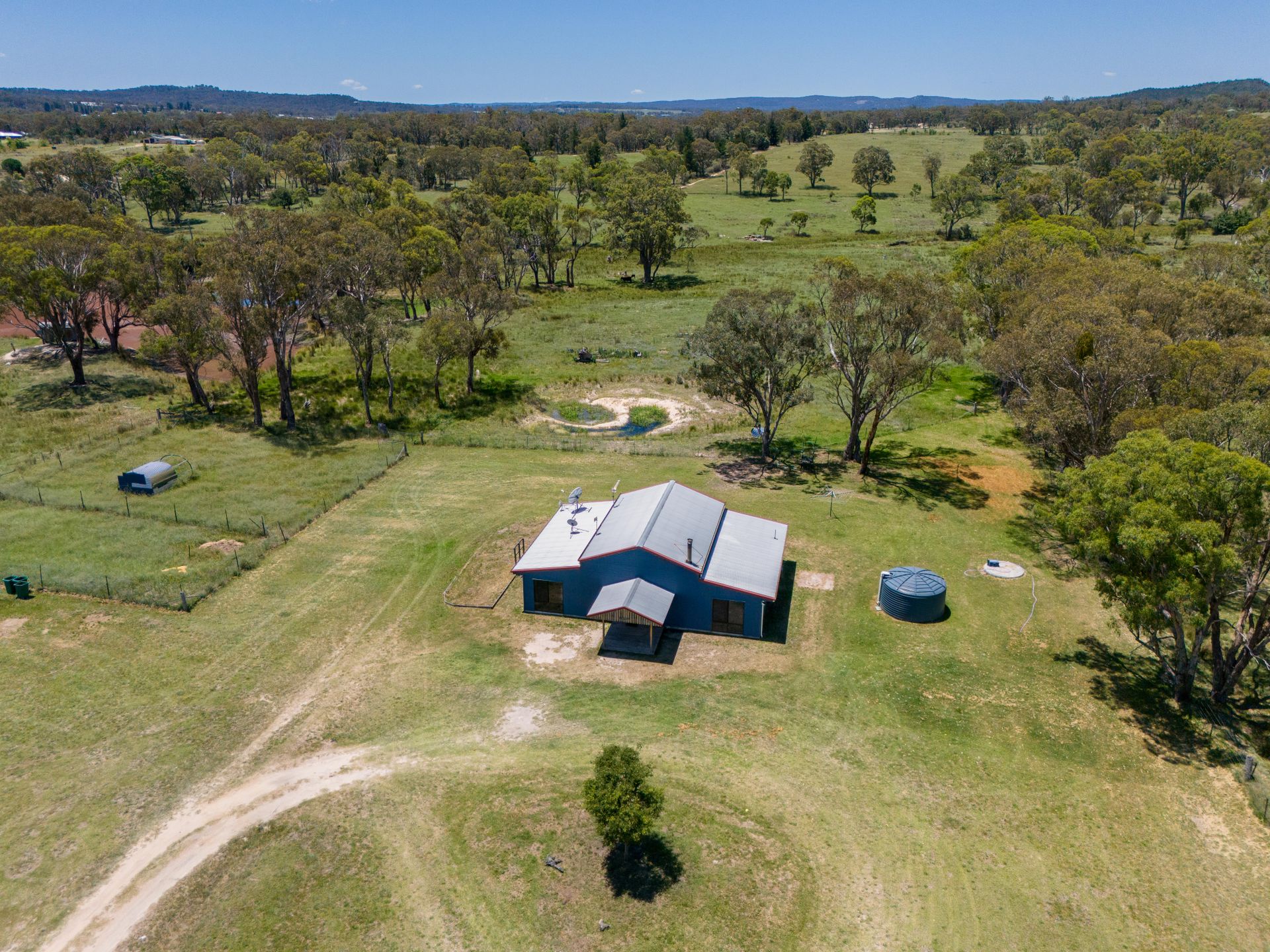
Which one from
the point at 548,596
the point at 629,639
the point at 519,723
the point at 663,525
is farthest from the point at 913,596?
the point at 519,723

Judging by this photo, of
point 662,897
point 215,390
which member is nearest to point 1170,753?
point 662,897

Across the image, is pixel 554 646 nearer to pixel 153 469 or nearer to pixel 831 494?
pixel 831 494

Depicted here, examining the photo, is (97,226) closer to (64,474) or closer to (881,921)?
(64,474)

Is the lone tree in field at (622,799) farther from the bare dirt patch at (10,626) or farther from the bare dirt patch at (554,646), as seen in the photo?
the bare dirt patch at (10,626)

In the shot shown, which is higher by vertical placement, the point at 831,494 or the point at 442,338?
the point at 442,338

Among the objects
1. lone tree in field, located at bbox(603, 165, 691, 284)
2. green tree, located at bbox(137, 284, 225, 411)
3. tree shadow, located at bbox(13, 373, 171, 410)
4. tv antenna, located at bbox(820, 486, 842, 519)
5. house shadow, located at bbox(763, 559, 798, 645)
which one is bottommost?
house shadow, located at bbox(763, 559, 798, 645)

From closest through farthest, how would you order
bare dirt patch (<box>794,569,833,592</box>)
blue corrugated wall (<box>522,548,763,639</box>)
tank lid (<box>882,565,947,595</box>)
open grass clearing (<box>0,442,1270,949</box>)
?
1. open grass clearing (<box>0,442,1270,949</box>)
2. blue corrugated wall (<box>522,548,763,639</box>)
3. tank lid (<box>882,565,947,595</box>)
4. bare dirt patch (<box>794,569,833,592</box>)

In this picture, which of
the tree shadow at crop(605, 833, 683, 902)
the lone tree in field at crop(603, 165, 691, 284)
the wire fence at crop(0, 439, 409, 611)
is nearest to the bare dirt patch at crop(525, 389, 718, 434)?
the wire fence at crop(0, 439, 409, 611)

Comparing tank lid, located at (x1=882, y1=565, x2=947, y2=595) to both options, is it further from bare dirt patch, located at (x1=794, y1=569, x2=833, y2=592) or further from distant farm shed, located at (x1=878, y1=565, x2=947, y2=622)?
bare dirt patch, located at (x1=794, y1=569, x2=833, y2=592)
